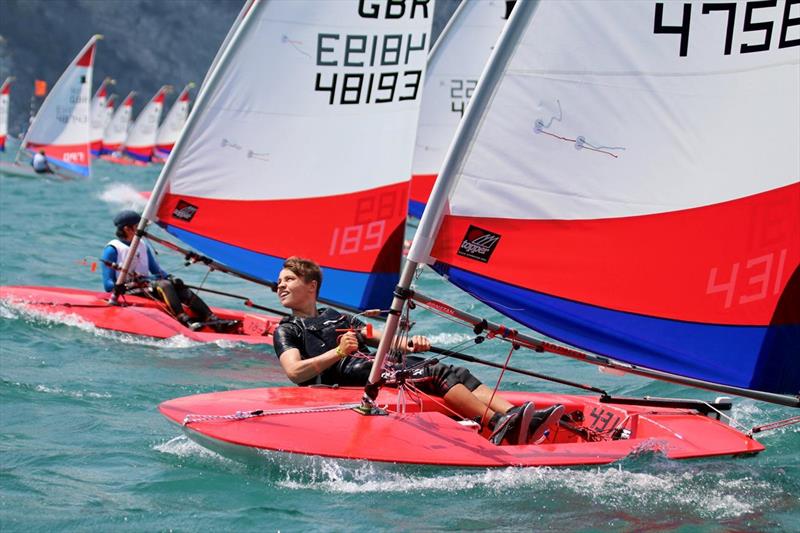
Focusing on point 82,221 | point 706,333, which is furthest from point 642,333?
point 82,221

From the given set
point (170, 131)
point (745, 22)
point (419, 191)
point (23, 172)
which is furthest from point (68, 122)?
point (745, 22)

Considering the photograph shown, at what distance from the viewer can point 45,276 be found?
12.5m

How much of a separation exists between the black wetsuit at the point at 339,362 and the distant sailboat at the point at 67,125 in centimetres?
2449

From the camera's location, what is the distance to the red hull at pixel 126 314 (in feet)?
29.3

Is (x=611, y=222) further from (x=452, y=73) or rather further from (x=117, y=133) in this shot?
(x=117, y=133)

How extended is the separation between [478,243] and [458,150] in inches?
17.3

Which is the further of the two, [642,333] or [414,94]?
[414,94]

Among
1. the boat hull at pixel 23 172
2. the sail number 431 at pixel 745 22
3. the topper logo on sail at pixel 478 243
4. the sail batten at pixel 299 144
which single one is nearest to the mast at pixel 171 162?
the sail batten at pixel 299 144

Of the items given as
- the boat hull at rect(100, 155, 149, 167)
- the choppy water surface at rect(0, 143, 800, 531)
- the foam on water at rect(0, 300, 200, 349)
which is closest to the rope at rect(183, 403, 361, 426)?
the choppy water surface at rect(0, 143, 800, 531)

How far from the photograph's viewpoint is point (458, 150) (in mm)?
5223

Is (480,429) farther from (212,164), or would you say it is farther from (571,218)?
(212,164)

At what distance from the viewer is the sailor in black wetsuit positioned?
5.51 meters

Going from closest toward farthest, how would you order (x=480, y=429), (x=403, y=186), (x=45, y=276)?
1. (x=480, y=429)
2. (x=403, y=186)
3. (x=45, y=276)

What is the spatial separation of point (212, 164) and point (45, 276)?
392cm
